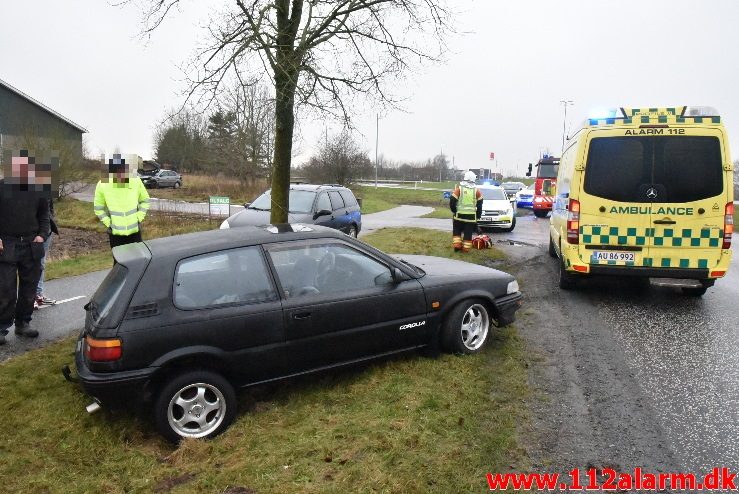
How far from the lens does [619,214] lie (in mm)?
6855

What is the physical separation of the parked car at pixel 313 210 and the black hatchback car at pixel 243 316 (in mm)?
5735

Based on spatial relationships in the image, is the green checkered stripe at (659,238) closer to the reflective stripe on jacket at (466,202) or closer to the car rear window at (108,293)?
the reflective stripe on jacket at (466,202)

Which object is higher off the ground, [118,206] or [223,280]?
[118,206]

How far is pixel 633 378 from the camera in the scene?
457 cm

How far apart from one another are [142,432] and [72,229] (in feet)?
51.1

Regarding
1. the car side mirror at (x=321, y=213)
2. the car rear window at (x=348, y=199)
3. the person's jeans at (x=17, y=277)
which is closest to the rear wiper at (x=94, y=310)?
the person's jeans at (x=17, y=277)

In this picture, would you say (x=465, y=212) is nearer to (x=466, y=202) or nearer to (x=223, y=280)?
(x=466, y=202)

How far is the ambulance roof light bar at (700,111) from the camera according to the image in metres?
6.62

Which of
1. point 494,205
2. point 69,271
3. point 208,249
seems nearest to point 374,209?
point 494,205

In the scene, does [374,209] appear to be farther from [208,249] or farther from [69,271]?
[208,249]

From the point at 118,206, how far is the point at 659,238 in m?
6.72

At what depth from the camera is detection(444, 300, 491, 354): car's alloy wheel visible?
15.8 ft

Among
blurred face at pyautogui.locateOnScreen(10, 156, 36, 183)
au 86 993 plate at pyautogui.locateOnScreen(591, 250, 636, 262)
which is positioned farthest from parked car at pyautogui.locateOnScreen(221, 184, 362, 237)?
au 86 993 plate at pyautogui.locateOnScreen(591, 250, 636, 262)

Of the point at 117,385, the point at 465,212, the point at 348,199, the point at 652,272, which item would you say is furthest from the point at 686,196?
the point at 348,199
